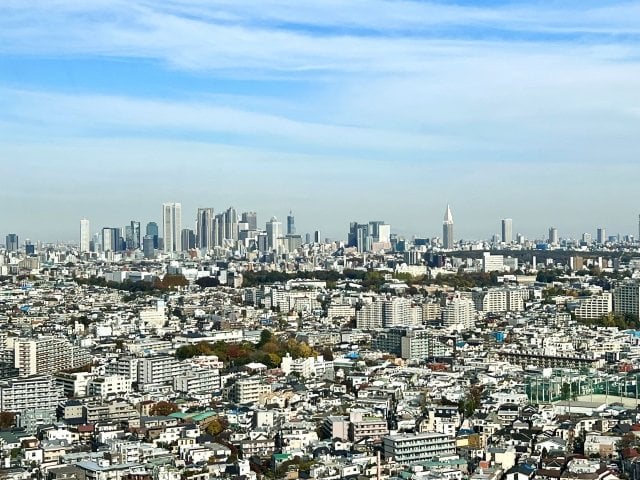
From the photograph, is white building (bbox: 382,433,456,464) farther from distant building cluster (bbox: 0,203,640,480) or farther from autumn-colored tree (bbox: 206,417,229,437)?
autumn-colored tree (bbox: 206,417,229,437)

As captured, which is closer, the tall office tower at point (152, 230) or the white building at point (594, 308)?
the white building at point (594, 308)

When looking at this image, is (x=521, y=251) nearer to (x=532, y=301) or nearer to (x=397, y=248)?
(x=397, y=248)

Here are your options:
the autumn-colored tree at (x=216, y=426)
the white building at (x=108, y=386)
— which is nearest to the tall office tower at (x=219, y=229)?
the white building at (x=108, y=386)

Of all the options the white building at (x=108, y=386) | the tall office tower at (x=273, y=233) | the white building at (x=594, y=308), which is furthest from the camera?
the tall office tower at (x=273, y=233)

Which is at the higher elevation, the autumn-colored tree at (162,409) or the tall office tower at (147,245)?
the tall office tower at (147,245)

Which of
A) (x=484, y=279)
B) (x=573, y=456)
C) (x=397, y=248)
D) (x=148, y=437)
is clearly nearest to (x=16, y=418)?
(x=148, y=437)

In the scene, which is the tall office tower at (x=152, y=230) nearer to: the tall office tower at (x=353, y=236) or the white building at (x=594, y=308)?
the tall office tower at (x=353, y=236)

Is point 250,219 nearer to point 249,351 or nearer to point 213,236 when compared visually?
point 213,236
